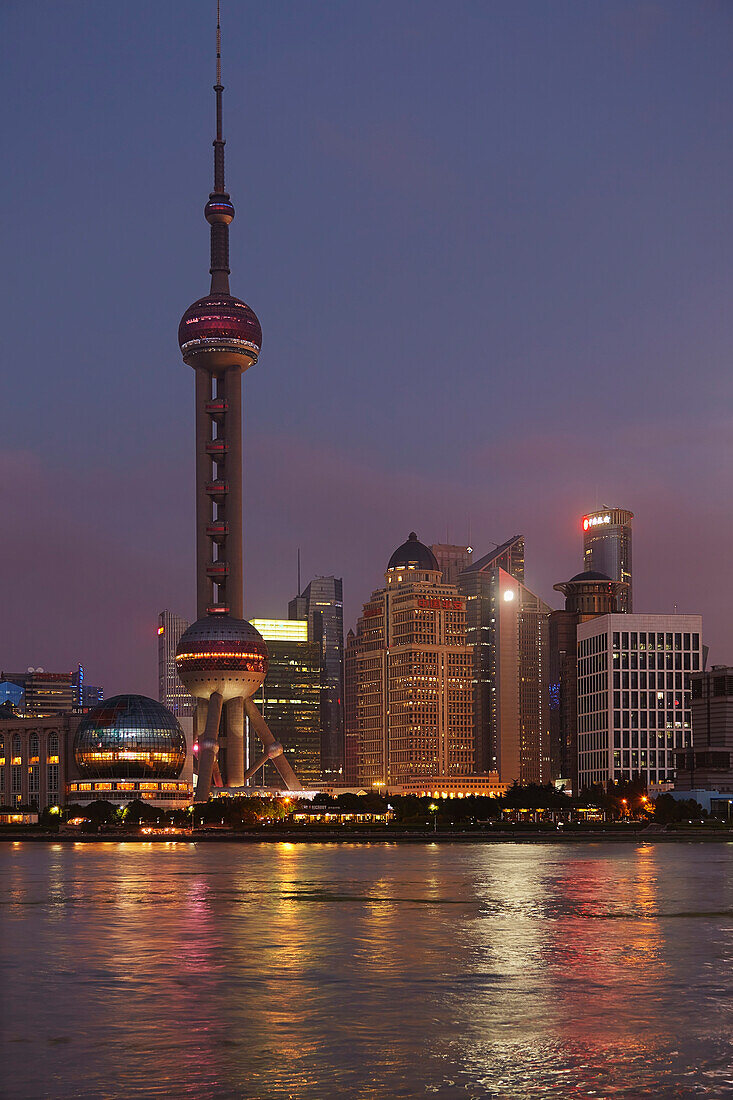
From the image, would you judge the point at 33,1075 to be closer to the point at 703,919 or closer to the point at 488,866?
the point at 703,919

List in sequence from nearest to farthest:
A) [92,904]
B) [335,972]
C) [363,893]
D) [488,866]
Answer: [335,972], [92,904], [363,893], [488,866]

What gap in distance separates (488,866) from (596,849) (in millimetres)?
50366

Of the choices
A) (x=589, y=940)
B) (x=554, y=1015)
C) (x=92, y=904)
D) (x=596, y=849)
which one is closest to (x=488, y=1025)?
(x=554, y=1015)

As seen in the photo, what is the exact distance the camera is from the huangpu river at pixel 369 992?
117 ft

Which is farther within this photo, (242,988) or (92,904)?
(92,904)

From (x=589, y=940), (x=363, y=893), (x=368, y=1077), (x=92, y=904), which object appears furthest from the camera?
(x=363, y=893)

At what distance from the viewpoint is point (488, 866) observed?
135 m

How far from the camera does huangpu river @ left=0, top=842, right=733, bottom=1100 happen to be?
3562 cm

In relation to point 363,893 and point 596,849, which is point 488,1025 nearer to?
point 363,893

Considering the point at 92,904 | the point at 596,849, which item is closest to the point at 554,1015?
the point at 92,904

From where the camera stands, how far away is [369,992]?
49.9 metres

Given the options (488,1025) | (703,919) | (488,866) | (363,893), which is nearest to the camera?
(488,1025)

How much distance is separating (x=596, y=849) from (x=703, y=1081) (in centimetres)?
15038

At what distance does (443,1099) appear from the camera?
108ft
